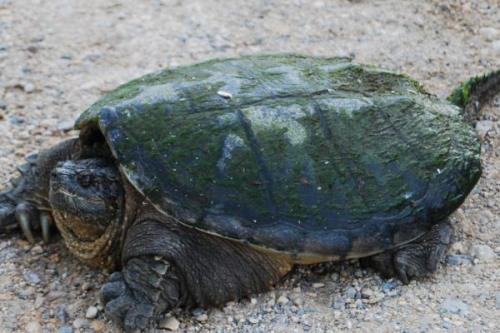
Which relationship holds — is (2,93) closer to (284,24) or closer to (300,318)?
(284,24)

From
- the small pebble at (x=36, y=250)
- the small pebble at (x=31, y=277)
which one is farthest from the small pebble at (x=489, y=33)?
the small pebble at (x=31, y=277)

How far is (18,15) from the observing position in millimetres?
5594

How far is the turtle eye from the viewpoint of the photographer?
312 cm

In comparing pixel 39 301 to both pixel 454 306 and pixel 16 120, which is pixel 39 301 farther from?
pixel 454 306

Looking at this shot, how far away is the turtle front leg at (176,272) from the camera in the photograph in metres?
3.02

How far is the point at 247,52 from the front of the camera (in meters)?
5.14

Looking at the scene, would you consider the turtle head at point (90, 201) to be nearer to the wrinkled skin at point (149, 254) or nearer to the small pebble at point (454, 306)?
the wrinkled skin at point (149, 254)

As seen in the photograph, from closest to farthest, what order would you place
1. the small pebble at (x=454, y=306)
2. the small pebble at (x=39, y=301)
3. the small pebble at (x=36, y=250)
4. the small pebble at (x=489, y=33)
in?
1. the small pebble at (x=454, y=306)
2. the small pebble at (x=39, y=301)
3. the small pebble at (x=36, y=250)
4. the small pebble at (x=489, y=33)

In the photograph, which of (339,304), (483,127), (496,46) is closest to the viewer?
(339,304)

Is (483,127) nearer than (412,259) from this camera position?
No

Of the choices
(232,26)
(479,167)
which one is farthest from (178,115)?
(232,26)

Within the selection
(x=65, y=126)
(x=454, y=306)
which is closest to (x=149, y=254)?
(x=454, y=306)

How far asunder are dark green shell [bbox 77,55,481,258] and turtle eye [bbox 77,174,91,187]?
0.57 ft

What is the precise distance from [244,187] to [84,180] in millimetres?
687
